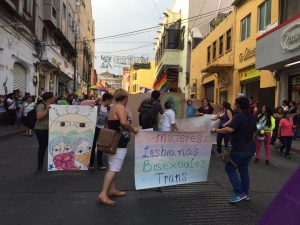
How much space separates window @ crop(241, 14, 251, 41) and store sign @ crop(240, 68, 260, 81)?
188 centimetres

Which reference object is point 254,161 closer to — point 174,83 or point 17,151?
point 17,151

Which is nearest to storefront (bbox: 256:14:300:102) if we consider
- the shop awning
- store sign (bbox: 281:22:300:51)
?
store sign (bbox: 281:22:300:51)

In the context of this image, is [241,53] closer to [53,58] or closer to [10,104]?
[10,104]

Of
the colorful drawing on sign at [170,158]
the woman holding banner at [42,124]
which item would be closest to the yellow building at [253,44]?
the colorful drawing on sign at [170,158]

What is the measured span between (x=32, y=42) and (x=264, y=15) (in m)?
13.1

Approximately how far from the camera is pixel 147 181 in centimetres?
682

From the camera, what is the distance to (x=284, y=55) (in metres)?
16.6

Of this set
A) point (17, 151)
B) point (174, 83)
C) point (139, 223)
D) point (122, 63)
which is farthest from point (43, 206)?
point (122, 63)

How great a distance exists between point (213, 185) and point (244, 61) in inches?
658

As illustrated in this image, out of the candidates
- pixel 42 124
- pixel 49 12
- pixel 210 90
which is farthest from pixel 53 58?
pixel 42 124

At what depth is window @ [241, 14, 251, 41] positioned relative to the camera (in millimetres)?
23203

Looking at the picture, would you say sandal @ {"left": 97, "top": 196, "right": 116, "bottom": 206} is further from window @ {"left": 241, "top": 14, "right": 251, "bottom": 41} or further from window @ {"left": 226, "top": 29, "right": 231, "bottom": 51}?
window @ {"left": 226, "top": 29, "right": 231, "bottom": 51}

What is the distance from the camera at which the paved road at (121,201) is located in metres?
5.50

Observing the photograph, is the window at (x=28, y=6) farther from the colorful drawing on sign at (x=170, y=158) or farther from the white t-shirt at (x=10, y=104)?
the colorful drawing on sign at (x=170, y=158)
